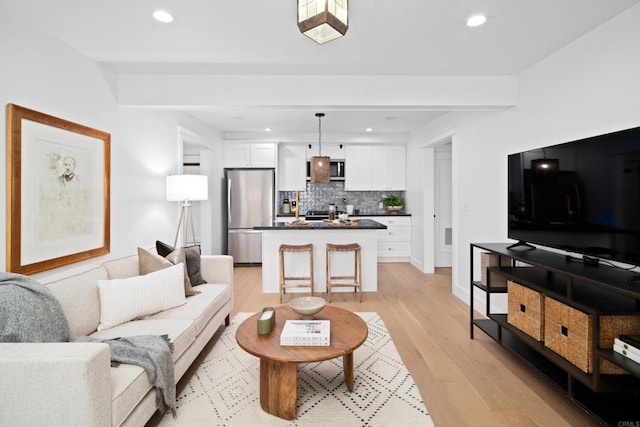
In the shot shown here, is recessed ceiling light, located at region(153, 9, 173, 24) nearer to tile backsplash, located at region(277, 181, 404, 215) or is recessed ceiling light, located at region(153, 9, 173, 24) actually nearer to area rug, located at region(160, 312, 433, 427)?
area rug, located at region(160, 312, 433, 427)

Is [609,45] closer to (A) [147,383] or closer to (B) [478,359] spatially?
(B) [478,359]

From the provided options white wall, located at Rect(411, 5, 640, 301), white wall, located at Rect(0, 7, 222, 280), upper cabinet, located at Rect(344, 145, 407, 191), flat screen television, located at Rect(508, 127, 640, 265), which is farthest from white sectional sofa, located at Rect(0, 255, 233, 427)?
upper cabinet, located at Rect(344, 145, 407, 191)

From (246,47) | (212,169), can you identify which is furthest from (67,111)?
(212,169)

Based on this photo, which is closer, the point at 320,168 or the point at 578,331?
the point at 578,331

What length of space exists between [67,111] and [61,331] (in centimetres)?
173

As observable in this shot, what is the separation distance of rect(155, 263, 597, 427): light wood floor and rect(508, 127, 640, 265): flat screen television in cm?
98

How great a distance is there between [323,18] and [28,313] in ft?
6.61

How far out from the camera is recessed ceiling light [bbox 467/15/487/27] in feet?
6.82

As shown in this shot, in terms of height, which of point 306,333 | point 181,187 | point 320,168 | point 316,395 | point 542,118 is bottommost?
point 316,395

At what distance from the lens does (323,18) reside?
4.64 feet

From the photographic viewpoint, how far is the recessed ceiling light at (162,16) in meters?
2.03

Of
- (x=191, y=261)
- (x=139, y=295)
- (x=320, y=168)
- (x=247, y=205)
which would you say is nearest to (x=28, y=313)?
(x=139, y=295)

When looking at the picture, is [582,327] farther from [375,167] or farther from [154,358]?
[375,167]

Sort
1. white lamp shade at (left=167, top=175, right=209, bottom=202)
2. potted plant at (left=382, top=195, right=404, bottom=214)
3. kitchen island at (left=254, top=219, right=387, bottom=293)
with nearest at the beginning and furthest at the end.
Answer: white lamp shade at (left=167, top=175, right=209, bottom=202)
kitchen island at (left=254, top=219, right=387, bottom=293)
potted plant at (left=382, top=195, right=404, bottom=214)
